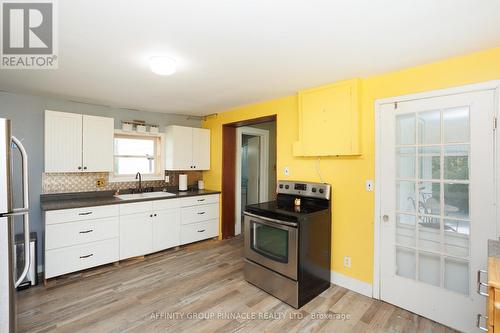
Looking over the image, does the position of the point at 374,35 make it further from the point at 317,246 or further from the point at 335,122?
the point at 317,246

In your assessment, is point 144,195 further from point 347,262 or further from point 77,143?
point 347,262

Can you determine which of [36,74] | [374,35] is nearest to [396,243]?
[374,35]

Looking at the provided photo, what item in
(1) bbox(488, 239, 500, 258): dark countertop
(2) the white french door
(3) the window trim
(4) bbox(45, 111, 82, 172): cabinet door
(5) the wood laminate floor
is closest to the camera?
(1) bbox(488, 239, 500, 258): dark countertop

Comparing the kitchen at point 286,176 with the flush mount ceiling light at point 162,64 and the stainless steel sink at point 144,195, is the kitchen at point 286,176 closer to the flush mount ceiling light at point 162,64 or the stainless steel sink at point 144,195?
the flush mount ceiling light at point 162,64

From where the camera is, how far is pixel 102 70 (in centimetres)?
224

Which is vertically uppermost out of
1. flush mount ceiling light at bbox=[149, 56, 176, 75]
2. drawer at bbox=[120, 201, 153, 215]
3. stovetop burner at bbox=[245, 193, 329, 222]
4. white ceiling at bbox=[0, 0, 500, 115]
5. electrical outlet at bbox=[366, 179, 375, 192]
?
white ceiling at bbox=[0, 0, 500, 115]

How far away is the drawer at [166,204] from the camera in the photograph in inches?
138

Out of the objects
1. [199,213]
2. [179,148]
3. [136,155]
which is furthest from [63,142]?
[199,213]

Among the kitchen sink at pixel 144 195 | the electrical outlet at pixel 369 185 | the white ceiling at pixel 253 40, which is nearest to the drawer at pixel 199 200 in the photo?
the kitchen sink at pixel 144 195

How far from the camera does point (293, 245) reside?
2.29 metres

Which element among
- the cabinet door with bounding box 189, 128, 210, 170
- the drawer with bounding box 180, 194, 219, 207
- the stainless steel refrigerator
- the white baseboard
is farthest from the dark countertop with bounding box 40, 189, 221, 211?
the white baseboard

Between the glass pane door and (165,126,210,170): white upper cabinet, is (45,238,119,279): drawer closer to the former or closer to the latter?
(165,126,210,170): white upper cabinet

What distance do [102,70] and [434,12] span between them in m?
2.61

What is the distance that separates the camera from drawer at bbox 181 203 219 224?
383cm
